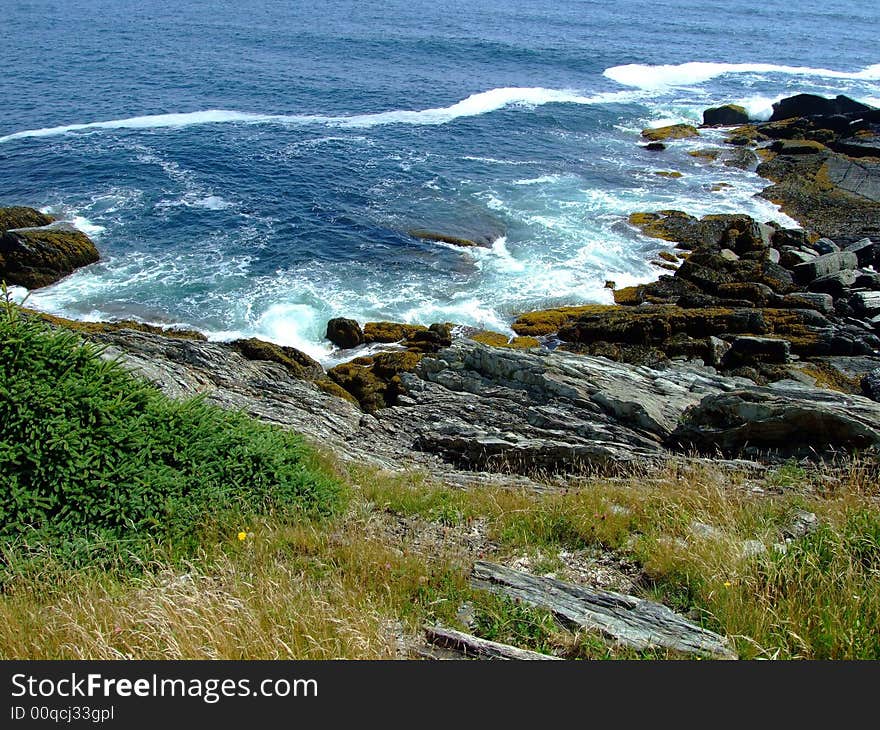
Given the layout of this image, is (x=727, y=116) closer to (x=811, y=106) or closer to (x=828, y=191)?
(x=811, y=106)

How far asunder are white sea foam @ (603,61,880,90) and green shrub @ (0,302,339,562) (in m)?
77.4

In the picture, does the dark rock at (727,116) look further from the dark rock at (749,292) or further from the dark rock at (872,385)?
the dark rock at (872,385)

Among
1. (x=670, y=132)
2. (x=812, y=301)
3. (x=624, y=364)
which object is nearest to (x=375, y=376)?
(x=624, y=364)

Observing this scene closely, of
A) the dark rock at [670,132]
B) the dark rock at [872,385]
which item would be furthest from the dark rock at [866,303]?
the dark rock at [670,132]

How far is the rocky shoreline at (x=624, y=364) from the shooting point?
1376cm

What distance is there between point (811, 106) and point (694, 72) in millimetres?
24271

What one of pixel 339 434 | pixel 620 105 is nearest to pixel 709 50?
pixel 620 105

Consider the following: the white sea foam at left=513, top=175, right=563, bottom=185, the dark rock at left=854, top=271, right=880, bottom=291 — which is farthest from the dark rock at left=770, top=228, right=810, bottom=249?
the white sea foam at left=513, top=175, right=563, bottom=185

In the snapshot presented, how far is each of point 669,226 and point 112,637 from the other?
40155 mm

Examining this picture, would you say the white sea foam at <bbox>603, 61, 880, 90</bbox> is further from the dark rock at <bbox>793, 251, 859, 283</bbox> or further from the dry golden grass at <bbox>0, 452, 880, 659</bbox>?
the dry golden grass at <bbox>0, 452, 880, 659</bbox>

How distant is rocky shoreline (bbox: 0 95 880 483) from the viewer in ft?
45.1

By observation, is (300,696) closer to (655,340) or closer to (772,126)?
(655,340)

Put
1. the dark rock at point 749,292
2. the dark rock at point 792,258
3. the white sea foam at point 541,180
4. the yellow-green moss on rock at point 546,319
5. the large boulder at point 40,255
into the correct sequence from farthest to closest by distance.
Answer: the white sea foam at point 541,180 < the dark rock at point 792,258 < the large boulder at point 40,255 < the dark rock at point 749,292 < the yellow-green moss on rock at point 546,319

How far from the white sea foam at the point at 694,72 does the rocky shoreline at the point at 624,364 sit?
34956mm
